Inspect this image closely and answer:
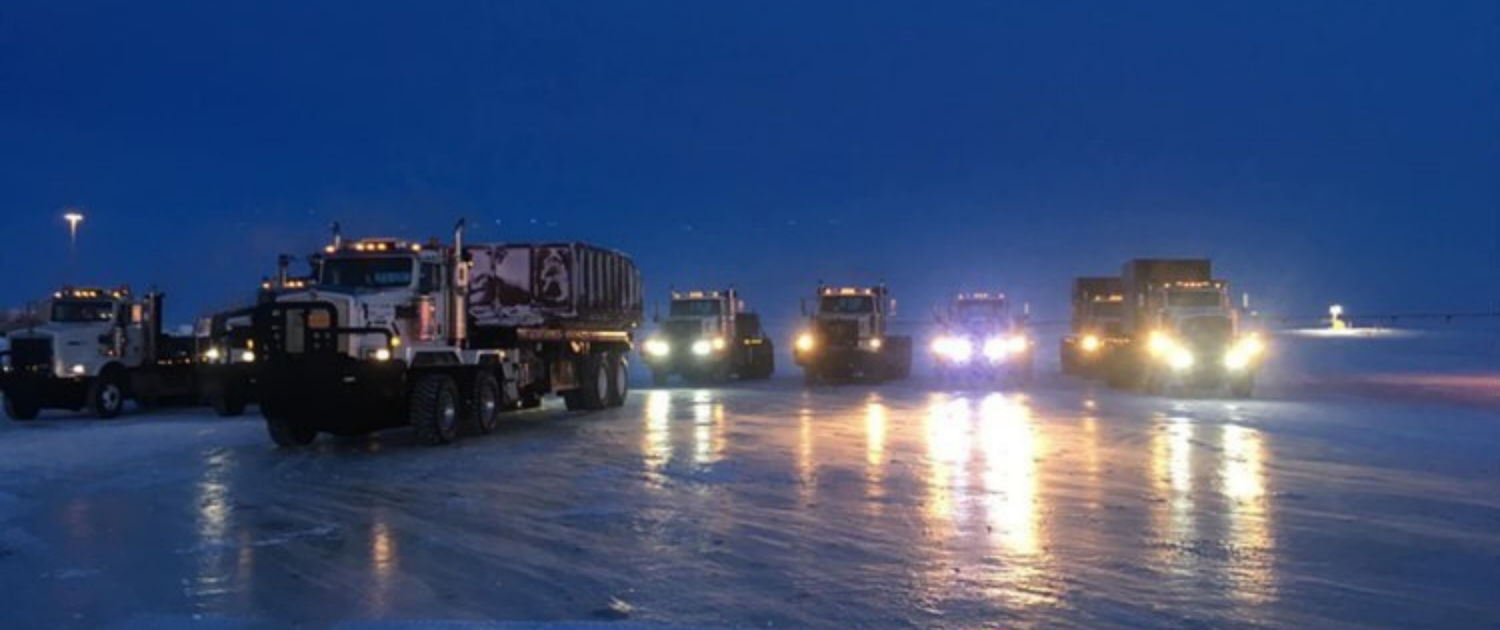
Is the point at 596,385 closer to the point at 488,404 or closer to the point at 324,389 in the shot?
the point at 488,404

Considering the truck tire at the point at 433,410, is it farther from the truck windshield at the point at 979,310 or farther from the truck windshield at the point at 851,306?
the truck windshield at the point at 979,310

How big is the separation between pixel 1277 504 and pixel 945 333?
28225mm

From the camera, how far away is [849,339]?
36844mm

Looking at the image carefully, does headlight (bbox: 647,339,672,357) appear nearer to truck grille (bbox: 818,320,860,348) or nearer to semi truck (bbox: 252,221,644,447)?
truck grille (bbox: 818,320,860,348)

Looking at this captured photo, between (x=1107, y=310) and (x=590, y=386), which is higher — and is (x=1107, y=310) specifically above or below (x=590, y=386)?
above

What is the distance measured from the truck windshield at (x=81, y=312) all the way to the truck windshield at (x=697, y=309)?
16.9 metres

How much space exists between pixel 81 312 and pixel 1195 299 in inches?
1036

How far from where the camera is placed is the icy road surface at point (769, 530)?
7605 mm

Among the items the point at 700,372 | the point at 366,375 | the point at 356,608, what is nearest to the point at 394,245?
the point at 366,375

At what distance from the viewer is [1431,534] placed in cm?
998

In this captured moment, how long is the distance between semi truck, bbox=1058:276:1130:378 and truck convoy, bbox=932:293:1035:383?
1.99 meters

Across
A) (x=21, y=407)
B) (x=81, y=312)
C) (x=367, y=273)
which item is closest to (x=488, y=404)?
(x=367, y=273)

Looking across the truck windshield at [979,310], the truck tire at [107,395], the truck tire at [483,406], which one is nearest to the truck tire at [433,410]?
the truck tire at [483,406]

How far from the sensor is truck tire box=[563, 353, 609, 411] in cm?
2497
